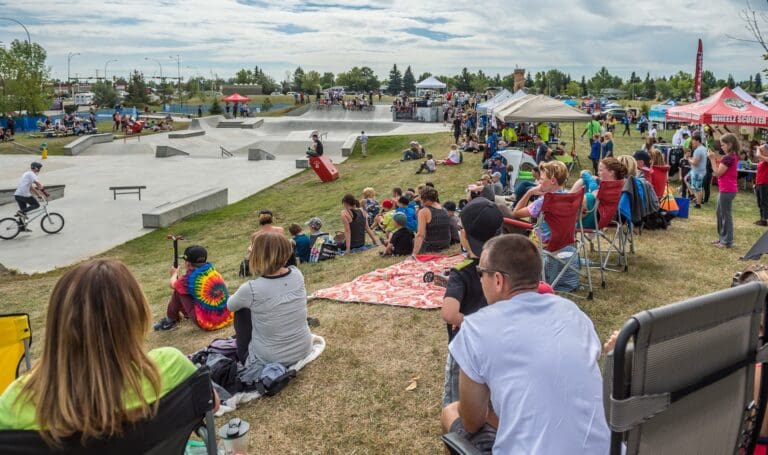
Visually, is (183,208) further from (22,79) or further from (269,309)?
(22,79)

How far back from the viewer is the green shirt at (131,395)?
2.05 m

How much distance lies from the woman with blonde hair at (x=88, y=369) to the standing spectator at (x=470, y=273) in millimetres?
2081

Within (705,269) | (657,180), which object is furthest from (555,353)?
(657,180)

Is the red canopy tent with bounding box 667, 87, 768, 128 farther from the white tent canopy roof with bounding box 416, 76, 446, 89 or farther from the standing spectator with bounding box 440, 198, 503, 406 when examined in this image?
the white tent canopy roof with bounding box 416, 76, 446, 89

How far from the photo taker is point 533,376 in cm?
219

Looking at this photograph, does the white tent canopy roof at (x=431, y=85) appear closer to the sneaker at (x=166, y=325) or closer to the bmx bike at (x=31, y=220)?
the bmx bike at (x=31, y=220)

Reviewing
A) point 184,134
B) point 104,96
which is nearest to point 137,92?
point 104,96

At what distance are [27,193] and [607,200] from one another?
14479mm

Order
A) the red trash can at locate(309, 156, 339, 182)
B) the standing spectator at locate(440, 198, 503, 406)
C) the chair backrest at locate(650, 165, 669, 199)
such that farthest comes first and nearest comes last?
the red trash can at locate(309, 156, 339, 182) < the chair backrest at locate(650, 165, 669, 199) < the standing spectator at locate(440, 198, 503, 406)

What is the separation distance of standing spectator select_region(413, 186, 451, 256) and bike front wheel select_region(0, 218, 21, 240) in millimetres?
11764

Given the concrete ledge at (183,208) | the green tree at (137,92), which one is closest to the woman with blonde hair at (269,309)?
the concrete ledge at (183,208)

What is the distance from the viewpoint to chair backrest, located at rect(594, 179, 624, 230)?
7.06 m

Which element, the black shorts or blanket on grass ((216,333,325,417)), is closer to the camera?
the black shorts

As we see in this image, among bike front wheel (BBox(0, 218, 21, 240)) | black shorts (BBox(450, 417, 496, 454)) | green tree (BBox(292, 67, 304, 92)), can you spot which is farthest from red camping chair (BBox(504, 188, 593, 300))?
green tree (BBox(292, 67, 304, 92))
